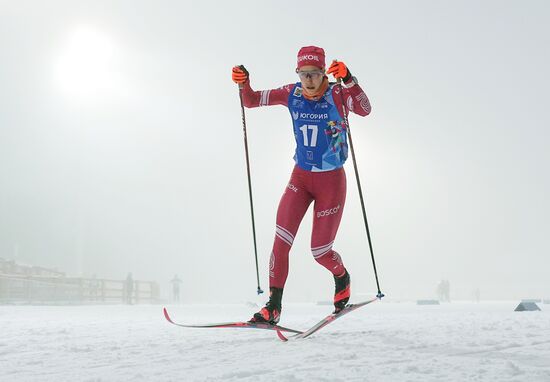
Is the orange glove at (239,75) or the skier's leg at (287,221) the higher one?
the orange glove at (239,75)

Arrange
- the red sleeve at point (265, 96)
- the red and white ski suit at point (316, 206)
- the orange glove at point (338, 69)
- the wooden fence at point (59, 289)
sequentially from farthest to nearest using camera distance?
the wooden fence at point (59, 289) < the red sleeve at point (265, 96) < the red and white ski suit at point (316, 206) < the orange glove at point (338, 69)

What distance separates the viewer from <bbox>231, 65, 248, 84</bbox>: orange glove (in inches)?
209

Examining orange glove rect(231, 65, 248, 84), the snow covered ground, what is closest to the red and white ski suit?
orange glove rect(231, 65, 248, 84)

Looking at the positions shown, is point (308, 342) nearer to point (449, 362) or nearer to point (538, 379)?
point (449, 362)

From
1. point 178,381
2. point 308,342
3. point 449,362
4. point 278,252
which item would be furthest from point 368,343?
point 178,381

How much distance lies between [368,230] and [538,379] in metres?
2.92

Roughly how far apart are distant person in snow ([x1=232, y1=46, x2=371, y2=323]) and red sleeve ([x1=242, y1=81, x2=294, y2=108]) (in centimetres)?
7

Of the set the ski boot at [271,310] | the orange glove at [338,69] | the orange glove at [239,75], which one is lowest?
the ski boot at [271,310]

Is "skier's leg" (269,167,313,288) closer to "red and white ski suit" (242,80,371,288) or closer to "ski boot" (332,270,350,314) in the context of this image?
"red and white ski suit" (242,80,371,288)

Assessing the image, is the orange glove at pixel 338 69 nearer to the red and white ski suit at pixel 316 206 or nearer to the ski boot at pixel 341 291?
the red and white ski suit at pixel 316 206

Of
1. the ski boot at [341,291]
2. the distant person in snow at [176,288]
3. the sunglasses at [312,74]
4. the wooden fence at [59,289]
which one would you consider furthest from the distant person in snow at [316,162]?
the distant person in snow at [176,288]

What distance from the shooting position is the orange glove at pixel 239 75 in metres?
5.31

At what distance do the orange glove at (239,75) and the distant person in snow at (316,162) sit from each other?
49 cm

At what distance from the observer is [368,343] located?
12.9ft
